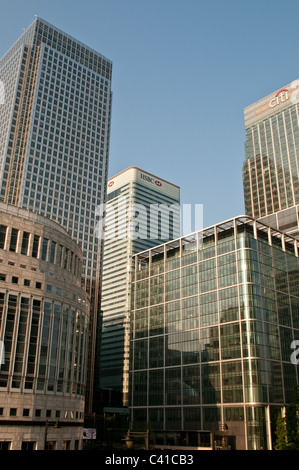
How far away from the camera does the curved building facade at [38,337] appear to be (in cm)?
5684

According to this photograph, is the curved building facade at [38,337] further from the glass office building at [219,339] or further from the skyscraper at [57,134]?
the skyscraper at [57,134]

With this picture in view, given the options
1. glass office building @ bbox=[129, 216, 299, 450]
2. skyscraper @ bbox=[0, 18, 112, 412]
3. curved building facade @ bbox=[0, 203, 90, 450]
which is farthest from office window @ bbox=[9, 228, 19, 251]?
skyscraper @ bbox=[0, 18, 112, 412]

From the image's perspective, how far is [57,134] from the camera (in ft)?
551

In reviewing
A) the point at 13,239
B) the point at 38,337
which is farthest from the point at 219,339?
the point at 13,239

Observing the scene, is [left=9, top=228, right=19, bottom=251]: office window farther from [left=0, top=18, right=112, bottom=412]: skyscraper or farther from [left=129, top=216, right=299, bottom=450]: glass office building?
[left=0, top=18, right=112, bottom=412]: skyscraper

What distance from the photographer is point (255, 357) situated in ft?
323

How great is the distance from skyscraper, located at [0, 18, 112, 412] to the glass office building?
128ft

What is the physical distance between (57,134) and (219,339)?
101663 millimetres

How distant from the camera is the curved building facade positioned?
56.8 m

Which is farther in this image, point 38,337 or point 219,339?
point 219,339

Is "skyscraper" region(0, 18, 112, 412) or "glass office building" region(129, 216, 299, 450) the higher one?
"skyscraper" region(0, 18, 112, 412)

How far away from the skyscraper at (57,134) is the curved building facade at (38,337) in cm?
8661

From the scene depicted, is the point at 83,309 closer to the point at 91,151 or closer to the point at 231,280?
the point at 231,280

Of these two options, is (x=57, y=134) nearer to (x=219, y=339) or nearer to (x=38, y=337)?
(x=219, y=339)
